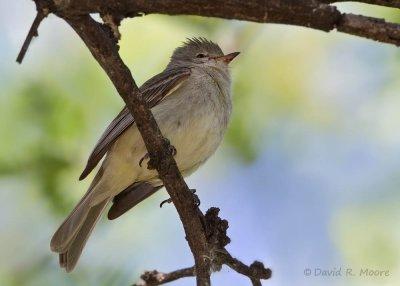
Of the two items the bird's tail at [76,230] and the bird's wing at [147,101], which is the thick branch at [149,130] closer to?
the bird's wing at [147,101]

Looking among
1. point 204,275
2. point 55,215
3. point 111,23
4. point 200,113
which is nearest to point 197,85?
point 200,113

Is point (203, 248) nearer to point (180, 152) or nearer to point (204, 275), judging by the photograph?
point (204, 275)

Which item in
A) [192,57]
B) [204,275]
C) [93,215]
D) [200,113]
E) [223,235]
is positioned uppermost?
[192,57]

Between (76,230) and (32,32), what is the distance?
8.96 feet

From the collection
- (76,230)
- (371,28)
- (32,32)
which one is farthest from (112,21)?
(76,230)

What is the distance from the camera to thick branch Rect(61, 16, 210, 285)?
328 centimetres

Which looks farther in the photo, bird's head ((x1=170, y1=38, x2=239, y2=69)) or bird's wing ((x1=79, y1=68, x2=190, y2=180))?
bird's head ((x1=170, y1=38, x2=239, y2=69))

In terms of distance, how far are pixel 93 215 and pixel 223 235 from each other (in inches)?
71.5

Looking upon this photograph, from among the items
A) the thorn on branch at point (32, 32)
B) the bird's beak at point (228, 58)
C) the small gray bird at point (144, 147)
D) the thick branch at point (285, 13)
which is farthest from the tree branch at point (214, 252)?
the bird's beak at point (228, 58)

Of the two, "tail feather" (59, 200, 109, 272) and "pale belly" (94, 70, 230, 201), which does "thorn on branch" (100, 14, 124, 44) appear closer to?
"pale belly" (94, 70, 230, 201)

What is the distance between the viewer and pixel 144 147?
5426 mm

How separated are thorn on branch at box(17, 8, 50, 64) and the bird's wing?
1960mm

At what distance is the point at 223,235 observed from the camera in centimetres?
422

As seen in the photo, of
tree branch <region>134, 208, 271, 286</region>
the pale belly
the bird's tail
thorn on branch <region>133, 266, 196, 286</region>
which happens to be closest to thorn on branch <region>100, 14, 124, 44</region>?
tree branch <region>134, 208, 271, 286</region>
